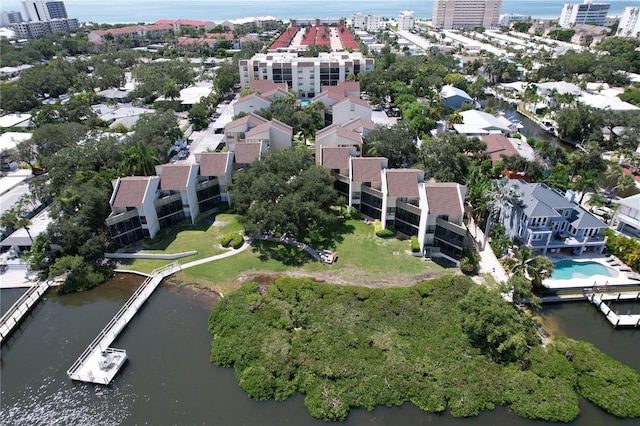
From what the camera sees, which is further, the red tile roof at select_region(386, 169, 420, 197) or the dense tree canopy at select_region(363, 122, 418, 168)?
the dense tree canopy at select_region(363, 122, 418, 168)

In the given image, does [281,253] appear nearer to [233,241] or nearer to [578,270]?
[233,241]

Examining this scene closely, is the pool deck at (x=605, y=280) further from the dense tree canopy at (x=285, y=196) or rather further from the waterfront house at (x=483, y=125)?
the waterfront house at (x=483, y=125)

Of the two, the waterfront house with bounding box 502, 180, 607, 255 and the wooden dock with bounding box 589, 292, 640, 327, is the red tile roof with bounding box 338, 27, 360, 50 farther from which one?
the wooden dock with bounding box 589, 292, 640, 327

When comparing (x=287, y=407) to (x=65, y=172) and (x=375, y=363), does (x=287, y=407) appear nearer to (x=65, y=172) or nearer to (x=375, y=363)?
(x=375, y=363)

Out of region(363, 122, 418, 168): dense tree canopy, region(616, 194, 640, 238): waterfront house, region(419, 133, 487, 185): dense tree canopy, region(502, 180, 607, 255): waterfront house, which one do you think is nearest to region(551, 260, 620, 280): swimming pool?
region(502, 180, 607, 255): waterfront house

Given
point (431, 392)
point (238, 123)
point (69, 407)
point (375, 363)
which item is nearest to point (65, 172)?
point (238, 123)

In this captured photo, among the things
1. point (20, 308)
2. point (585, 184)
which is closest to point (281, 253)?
point (20, 308)

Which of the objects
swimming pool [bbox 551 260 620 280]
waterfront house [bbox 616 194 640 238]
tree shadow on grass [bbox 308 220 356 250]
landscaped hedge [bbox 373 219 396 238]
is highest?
waterfront house [bbox 616 194 640 238]
